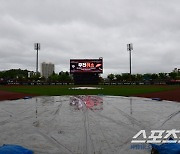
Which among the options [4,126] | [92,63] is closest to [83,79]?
[92,63]

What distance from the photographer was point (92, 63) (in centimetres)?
7138

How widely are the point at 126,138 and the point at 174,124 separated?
3.48 m

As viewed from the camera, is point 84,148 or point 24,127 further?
point 24,127

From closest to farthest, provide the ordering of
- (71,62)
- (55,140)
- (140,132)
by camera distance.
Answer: (55,140)
(140,132)
(71,62)

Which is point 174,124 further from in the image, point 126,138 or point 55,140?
point 55,140
